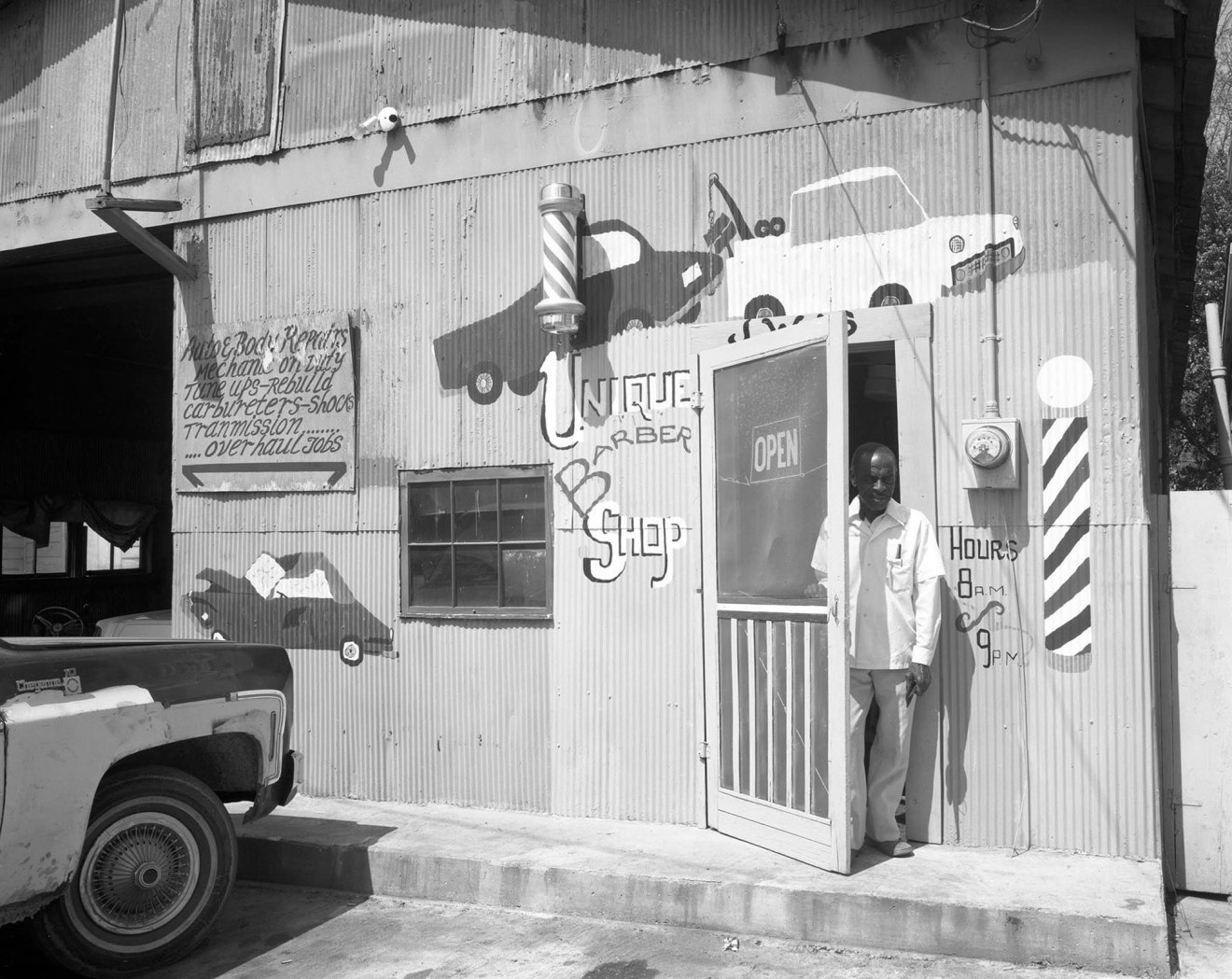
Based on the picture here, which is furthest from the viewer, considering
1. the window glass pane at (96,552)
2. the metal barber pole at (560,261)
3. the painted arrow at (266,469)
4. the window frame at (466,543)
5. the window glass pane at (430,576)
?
the window glass pane at (96,552)

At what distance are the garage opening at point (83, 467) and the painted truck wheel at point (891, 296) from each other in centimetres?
941

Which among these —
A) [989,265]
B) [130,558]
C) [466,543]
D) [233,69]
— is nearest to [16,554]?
[130,558]

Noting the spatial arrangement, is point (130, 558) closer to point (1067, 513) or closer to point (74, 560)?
point (74, 560)

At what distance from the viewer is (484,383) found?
24.7 feet

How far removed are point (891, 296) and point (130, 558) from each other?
14.7m

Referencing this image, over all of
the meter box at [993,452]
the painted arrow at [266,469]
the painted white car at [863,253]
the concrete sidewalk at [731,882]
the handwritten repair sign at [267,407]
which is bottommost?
the concrete sidewalk at [731,882]

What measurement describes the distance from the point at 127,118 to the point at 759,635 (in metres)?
6.46

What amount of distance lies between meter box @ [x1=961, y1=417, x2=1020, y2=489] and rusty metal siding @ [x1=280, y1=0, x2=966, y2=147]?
2257 millimetres

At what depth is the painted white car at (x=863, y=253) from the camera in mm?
6211

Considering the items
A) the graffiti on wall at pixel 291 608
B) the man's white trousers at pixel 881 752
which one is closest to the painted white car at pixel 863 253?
the man's white trousers at pixel 881 752

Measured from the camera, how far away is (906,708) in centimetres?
604

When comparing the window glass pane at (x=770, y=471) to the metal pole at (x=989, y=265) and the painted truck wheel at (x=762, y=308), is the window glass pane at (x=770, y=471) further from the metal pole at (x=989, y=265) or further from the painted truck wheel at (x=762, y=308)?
the metal pole at (x=989, y=265)

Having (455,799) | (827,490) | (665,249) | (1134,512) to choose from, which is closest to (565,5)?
(665,249)

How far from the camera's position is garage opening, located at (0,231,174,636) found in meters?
14.8
